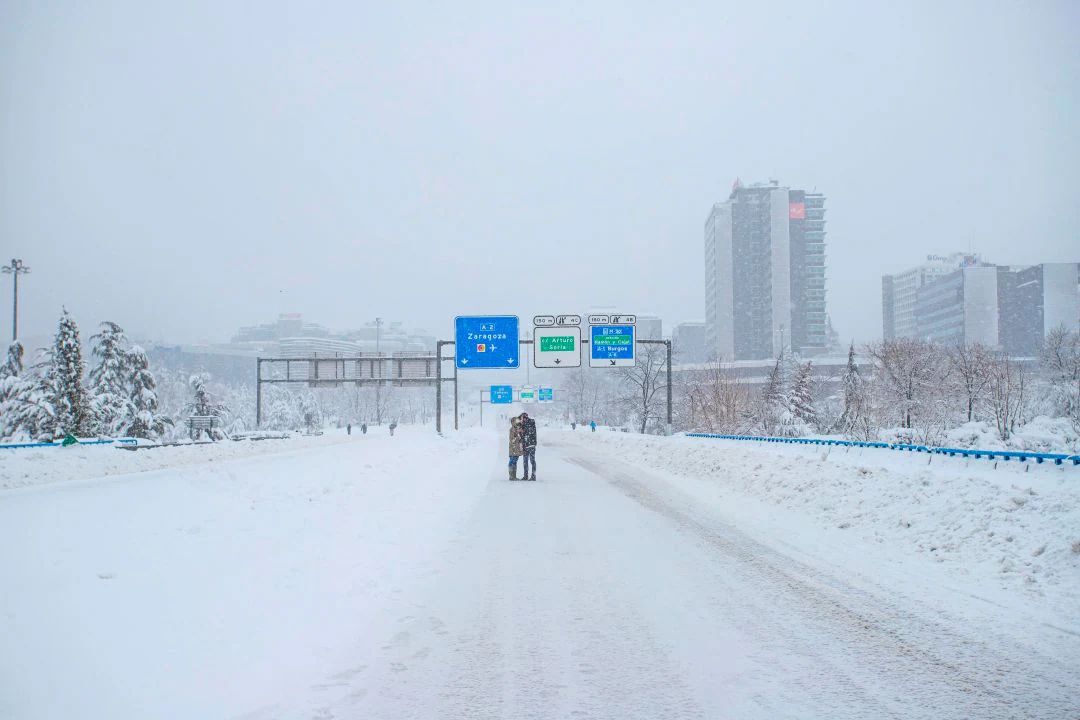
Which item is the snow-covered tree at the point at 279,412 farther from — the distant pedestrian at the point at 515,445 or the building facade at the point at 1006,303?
the building facade at the point at 1006,303

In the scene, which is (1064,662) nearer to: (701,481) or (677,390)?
(701,481)

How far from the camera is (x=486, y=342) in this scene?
34875mm

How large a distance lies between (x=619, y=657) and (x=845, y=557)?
4.85 metres

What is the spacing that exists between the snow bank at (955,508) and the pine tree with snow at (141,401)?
4457cm

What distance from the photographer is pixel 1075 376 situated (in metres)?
39.3

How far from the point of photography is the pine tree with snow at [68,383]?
127 ft

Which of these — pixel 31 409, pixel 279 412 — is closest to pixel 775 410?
pixel 31 409

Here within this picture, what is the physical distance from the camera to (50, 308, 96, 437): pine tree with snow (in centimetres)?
3869

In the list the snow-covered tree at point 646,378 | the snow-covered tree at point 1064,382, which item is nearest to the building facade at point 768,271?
the snow-covered tree at point 646,378

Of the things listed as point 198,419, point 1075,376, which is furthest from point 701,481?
point 198,419

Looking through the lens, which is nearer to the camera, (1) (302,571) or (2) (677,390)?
(1) (302,571)

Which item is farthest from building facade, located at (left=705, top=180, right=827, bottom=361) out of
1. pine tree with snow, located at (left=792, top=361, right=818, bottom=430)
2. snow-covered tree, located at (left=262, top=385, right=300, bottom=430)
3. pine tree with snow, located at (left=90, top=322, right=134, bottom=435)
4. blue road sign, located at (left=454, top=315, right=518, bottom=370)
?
pine tree with snow, located at (left=90, top=322, right=134, bottom=435)

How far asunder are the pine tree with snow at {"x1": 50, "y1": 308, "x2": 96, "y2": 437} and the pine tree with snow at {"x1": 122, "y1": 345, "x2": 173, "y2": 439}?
20.7 feet

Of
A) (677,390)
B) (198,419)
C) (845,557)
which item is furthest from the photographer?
(677,390)
